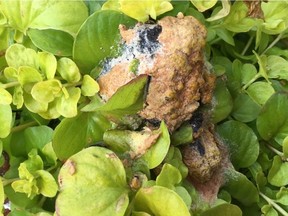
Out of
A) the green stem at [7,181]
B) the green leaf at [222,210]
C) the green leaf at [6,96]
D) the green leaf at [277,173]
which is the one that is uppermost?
the green leaf at [6,96]

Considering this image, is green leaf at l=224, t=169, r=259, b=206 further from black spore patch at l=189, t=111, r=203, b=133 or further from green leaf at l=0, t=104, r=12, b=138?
green leaf at l=0, t=104, r=12, b=138

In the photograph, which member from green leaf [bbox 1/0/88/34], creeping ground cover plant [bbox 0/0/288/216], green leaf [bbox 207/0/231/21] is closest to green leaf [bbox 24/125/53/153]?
creeping ground cover plant [bbox 0/0/288/216]

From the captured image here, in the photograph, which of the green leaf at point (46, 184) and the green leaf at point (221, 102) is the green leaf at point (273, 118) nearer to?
the green leaf at point (221, 102)

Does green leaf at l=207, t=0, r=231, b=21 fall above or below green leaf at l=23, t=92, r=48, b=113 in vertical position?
above

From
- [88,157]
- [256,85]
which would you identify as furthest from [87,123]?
[256,85]

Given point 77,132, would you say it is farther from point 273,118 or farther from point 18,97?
point 273,118

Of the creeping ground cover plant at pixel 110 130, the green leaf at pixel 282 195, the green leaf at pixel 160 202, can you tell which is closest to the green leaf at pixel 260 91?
the creeping ground cover plant at pixel 110 130
